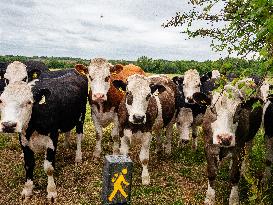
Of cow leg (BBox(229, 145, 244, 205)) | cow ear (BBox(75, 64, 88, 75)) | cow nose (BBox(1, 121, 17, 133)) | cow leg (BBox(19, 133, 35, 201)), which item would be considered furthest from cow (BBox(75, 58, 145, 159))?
cow leg (BBox(229, 145, 244, 205))

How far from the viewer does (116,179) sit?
4277 mm

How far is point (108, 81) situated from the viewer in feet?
32.2

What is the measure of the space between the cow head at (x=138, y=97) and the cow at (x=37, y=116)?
1.47m

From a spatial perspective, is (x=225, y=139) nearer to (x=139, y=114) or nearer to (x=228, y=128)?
(x=228, y=128)

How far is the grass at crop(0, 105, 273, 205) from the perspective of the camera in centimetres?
746

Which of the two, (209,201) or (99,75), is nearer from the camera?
(209,201)

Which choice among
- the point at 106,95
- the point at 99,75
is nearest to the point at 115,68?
the point at 99,75

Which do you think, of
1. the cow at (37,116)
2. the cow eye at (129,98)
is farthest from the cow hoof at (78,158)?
the cow eye at (129,98)

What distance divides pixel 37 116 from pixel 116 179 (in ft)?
11.3

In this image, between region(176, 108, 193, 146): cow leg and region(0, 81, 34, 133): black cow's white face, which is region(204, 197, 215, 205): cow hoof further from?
region(0, 81, 34, 133): black cow's white face

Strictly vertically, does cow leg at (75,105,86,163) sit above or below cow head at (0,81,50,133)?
below

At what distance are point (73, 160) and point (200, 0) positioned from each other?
643 cm

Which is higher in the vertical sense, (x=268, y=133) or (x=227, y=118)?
(x=227, y=118)

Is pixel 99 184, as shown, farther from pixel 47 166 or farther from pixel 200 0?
pixel 200 0
